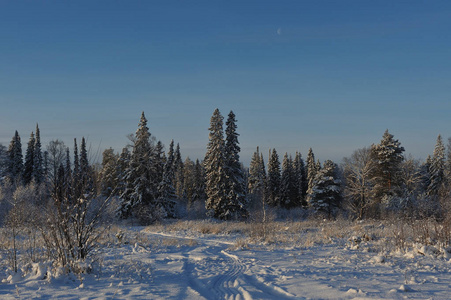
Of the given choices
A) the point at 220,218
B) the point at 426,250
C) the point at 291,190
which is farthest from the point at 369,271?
the point at 291,190

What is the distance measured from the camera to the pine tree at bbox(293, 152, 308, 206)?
59.3 metres

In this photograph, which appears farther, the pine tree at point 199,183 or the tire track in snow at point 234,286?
the pine tree at point 199,183

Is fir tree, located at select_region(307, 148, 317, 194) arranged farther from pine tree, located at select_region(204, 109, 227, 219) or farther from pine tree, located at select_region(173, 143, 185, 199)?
pine tree, located at select_region(173, 143, 185, 199)

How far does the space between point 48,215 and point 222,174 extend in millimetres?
A: 27497

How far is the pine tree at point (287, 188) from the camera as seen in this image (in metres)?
57.1

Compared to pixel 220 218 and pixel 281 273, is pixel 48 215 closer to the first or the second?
pixel 281 273

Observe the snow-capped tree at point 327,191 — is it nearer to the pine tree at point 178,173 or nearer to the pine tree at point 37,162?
the pine tree at point 178,173

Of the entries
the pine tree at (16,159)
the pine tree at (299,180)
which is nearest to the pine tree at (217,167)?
the pine tree at (299,180)

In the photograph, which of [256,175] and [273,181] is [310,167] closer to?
[273,181]

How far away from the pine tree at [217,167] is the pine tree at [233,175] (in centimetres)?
58

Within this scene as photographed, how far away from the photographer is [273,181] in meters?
58.9

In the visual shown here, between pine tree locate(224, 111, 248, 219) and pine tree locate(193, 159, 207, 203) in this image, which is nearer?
pine tree locate(224, 111, 248, 219)

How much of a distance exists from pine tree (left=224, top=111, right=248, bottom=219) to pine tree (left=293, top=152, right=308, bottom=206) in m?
26.0

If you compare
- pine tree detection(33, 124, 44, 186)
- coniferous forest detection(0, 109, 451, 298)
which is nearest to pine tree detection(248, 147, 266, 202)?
coniferous forest detection(0, 109, 451, 298)
